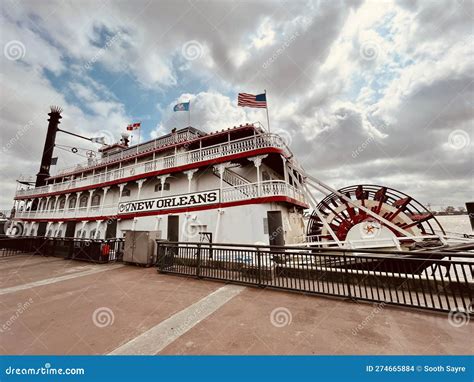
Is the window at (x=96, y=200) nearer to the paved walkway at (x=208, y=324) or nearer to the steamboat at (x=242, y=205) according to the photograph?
the steamboat at (x=242, y=205)

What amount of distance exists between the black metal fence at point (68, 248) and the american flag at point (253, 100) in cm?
1085

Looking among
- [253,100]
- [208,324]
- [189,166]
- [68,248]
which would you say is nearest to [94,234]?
[68,248]

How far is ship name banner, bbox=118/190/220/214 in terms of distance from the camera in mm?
11844

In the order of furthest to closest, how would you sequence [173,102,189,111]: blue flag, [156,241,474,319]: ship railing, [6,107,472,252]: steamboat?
[173,102,189,111]: blue flag → [6,107,472,252]: steamboat → [156,241,474,319]: ship railing

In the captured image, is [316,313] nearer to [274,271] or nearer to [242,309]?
[242,309]

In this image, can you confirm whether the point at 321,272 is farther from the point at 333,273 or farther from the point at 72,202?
the point at 72,202

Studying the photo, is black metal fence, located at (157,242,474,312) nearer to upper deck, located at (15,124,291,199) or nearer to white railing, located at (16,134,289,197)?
upper deck, located at (15,124,291,199)

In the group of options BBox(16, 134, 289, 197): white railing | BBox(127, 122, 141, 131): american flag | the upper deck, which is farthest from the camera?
BBox(127, 122, 141, 131): american flag

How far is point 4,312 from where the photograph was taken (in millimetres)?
4637

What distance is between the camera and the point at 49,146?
1120 inches

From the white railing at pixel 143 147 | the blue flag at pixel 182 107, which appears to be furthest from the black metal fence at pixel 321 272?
the blue flag at pixel 182 107

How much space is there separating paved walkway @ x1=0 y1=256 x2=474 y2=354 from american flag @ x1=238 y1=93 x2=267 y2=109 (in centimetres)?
1065

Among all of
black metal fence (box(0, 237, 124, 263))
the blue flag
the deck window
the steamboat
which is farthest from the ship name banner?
the deck window
